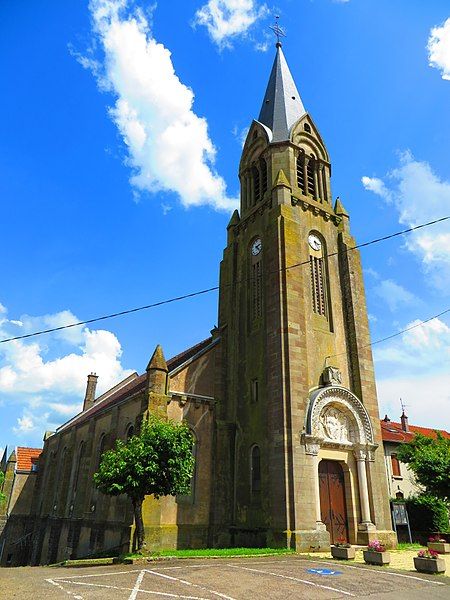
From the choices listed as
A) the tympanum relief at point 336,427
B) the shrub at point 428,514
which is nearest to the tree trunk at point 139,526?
the tympanum relief at point 336,427

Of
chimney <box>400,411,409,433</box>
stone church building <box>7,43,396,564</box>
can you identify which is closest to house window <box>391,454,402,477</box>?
chimney <box>400,411,409,433</box>

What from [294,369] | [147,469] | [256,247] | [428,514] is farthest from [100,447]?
[428,514]

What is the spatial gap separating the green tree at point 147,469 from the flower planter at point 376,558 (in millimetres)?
7387

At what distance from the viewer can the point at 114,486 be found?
57.2 ft

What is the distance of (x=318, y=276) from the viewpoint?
26.4 metres

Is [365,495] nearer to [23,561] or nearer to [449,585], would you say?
[449,585]

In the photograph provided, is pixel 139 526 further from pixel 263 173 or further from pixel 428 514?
pixel 263 173

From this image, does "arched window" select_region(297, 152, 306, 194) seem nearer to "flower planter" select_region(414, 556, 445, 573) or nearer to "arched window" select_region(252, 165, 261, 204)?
"arched window" select_region(252, 165, 261, 204)

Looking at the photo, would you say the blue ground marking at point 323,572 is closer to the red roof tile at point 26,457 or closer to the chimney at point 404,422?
the chimney at point 404,422

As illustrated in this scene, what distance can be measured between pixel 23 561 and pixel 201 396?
1154 inches

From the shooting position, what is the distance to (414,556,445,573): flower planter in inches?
530

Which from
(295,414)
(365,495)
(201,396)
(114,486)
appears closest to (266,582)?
(114,486)

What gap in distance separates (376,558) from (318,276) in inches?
601

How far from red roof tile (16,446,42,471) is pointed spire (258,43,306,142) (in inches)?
1608
